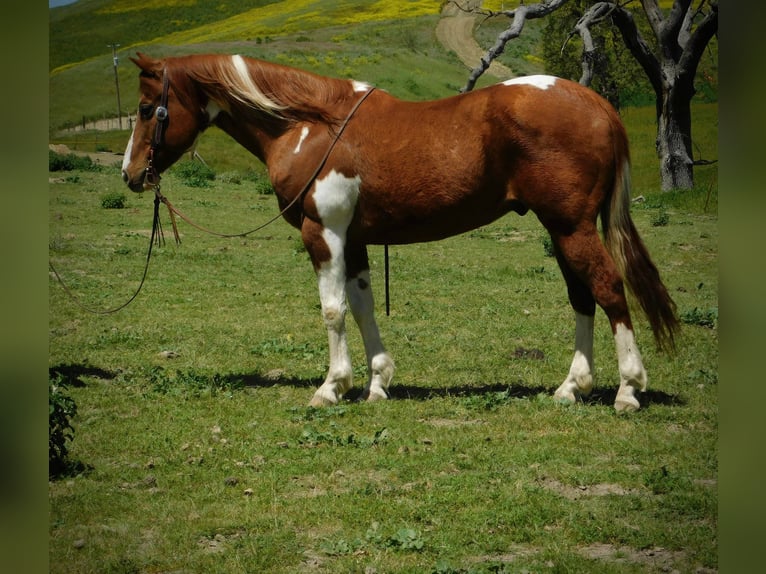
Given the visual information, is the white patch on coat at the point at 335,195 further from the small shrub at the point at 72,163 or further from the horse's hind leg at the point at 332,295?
the small shrub at the point at 72,163

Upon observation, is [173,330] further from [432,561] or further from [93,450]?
[432,561]

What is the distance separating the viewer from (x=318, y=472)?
5.69 m

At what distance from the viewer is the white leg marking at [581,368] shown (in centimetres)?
693

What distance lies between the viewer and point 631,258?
6625 millimetres

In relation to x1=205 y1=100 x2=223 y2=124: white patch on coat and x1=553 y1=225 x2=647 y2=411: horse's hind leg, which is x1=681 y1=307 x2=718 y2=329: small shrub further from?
x1=205 y1=100 x2=223 y2=124: white patch on coat

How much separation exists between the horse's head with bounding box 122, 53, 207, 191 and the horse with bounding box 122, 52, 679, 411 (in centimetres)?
1

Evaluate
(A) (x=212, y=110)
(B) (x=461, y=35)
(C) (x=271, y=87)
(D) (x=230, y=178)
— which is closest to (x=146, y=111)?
(A) (x=212, y=110)

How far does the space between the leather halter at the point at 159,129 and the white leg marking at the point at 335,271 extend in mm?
1481

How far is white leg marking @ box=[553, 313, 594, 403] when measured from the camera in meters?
6.93

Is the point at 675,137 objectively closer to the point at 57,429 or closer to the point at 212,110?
the point at 212,110

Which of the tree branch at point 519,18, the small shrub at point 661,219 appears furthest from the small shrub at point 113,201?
the tree branch at point 519,18

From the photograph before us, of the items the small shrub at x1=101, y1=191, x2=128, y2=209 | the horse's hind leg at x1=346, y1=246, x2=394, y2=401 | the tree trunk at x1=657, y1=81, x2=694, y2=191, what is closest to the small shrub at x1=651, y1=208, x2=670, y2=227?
the tree trunk at x1=657, y1=81, x2=694, y2=191

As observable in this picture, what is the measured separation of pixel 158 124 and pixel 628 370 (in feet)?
14.5

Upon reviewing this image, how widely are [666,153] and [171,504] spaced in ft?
23.4
